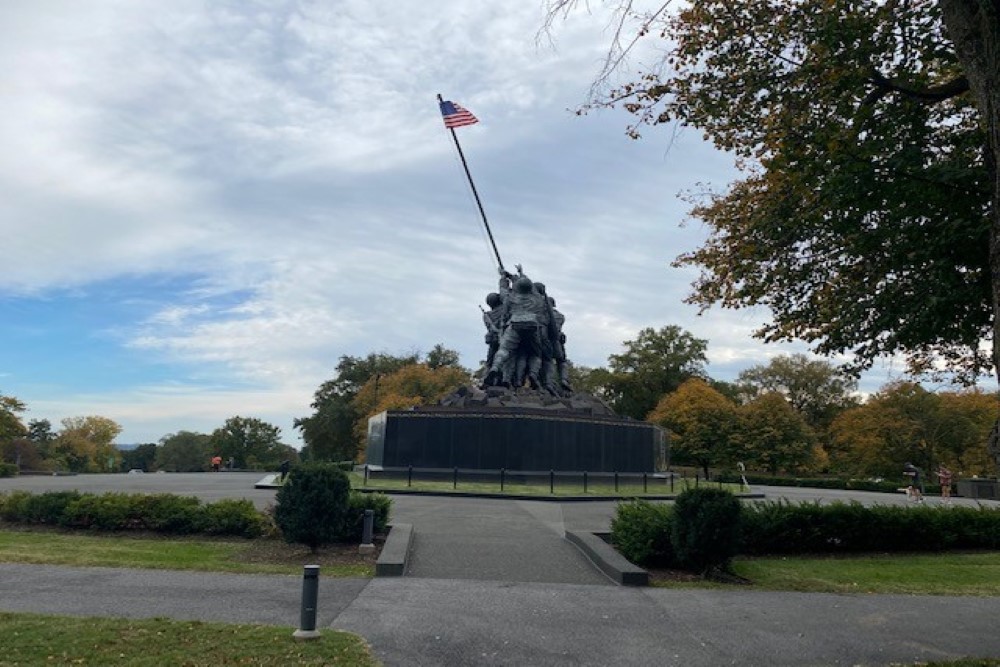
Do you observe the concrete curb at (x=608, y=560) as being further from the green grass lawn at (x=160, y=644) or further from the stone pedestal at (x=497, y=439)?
the stone pedestal at (x=497, y=439)

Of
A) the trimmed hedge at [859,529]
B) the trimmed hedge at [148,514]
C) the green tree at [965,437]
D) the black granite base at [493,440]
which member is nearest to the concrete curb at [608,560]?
the trimmed hedge at [859,529]

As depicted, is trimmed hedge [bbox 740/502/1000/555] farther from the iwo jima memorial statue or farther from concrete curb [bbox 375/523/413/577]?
the iwo jima memorial statue

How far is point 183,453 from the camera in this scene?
11056 cm

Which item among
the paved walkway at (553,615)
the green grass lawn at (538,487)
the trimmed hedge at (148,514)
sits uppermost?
the green grass lawn at (538,487)

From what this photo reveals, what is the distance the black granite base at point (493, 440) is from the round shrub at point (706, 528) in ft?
50.2

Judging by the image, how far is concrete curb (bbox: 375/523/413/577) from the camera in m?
10.3

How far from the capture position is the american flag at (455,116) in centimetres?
2891

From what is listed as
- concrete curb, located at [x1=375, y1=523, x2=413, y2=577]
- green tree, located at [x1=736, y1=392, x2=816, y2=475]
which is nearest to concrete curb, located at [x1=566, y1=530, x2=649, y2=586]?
concrete curb, located at [x1=375, y1=523, x2=413, y2=577]

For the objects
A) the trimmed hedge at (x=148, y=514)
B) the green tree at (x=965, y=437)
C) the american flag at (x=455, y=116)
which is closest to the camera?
the trimmed hedge at (x=148, y=514)

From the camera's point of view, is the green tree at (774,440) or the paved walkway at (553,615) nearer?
the paved walkway at (553,615)

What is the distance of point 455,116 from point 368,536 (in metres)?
20.8

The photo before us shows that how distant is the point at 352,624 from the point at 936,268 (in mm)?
8537

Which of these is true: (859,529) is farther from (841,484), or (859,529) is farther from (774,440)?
(774,440)

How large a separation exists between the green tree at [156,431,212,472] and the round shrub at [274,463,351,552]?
101 meters
